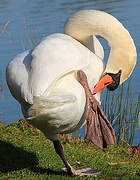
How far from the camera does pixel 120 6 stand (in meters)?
19.1

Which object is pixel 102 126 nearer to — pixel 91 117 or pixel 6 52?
pixel 91 117

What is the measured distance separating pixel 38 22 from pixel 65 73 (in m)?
12.4

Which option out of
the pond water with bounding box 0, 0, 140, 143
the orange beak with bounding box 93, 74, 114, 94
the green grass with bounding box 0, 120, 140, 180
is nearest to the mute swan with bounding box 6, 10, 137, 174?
the orange beak with bounding box 93, 74, 114, 94

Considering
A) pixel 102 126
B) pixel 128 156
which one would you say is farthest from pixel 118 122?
pixel 102 126

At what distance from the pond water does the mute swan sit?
8.75 feet

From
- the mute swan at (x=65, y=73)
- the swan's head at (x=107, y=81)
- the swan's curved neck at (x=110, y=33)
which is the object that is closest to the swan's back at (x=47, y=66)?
the mute swan at (x=65, y=73)

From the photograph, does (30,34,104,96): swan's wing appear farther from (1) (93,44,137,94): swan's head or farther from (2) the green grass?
(2) the green grass

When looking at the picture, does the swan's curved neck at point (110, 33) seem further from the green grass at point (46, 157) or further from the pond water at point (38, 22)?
the pond water at point (38, 22)

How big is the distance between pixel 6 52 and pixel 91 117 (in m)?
8.18

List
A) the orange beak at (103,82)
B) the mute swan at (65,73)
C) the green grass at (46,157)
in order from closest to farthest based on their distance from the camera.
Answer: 1. the mute swan at (65,73)
2. the orange beak at (103,82)
3. the green grass at (46,157)

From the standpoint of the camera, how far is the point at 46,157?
5.59 meters

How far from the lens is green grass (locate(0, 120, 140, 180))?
5.01m

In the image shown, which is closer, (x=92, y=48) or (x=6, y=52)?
(x=92, y=48)

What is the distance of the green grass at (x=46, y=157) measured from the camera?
5.01 metres
